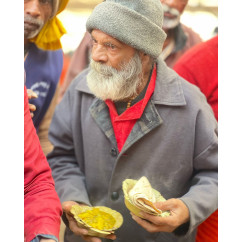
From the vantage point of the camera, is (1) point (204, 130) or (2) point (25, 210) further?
(1) point (204, 130)

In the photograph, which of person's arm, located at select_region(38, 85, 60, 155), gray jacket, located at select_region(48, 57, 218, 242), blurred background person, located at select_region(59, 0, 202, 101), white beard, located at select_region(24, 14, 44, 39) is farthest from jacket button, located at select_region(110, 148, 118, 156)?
white beard, located at select_region(24, 14, 44, 39)

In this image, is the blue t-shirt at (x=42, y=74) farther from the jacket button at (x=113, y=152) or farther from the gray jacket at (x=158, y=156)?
the jacket button at (x=113, y=152)

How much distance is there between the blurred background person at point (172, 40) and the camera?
1751 millimetres

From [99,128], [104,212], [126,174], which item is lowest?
[104,212]

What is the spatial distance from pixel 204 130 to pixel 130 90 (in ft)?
0.99

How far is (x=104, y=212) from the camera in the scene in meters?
1.47

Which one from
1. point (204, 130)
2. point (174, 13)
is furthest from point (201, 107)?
point (174, 13)

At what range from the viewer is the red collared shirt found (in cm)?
149

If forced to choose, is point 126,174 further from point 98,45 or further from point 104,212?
point 98,45

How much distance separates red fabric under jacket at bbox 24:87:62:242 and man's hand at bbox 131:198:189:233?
279 millimetres

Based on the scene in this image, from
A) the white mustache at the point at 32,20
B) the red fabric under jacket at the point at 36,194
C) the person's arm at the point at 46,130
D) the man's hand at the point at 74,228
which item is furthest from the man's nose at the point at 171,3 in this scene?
the man's hand at the point at 74,228

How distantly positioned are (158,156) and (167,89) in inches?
9.6

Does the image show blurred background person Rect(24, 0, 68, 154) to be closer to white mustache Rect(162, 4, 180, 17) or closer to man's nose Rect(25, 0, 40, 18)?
man's nose Rect(25, 0, 40, 18)

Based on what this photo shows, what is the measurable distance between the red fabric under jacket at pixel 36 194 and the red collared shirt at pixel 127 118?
294mm
